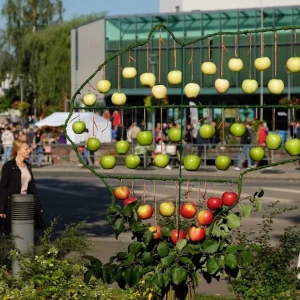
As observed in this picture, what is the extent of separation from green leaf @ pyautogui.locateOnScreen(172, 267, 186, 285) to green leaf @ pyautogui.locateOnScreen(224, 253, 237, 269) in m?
0.27

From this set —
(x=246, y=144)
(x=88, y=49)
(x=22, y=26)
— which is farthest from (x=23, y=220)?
(x=22, y=26)

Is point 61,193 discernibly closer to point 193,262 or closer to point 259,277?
point 259,277

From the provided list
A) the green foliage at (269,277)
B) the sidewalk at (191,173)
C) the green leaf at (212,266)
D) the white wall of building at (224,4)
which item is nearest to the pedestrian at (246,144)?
the sidewalk at (191,173)

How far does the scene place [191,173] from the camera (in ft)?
106

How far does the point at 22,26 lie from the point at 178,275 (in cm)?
7764

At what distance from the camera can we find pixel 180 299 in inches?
271

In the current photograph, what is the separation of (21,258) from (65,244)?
73cm

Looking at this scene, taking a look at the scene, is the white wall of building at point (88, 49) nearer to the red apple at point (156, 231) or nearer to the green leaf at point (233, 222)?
the red apple at point (156, 231)

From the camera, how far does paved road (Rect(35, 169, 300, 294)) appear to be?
→ 15.1 meters

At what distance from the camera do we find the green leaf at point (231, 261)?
6.39 m

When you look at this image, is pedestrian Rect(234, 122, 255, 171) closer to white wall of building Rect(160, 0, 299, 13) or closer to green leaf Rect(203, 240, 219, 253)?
green leaf Rect(203, 240, 219, 253)

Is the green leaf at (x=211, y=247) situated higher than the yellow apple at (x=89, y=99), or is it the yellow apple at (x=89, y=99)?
the yellow apple at (x=89, y=99)

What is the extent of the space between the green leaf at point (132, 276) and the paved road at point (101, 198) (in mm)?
4243

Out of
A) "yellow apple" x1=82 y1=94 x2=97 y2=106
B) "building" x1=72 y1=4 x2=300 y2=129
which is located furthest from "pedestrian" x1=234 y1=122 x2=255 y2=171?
"yellow apple" x1=82 y1=94 x2=97 y2=106
